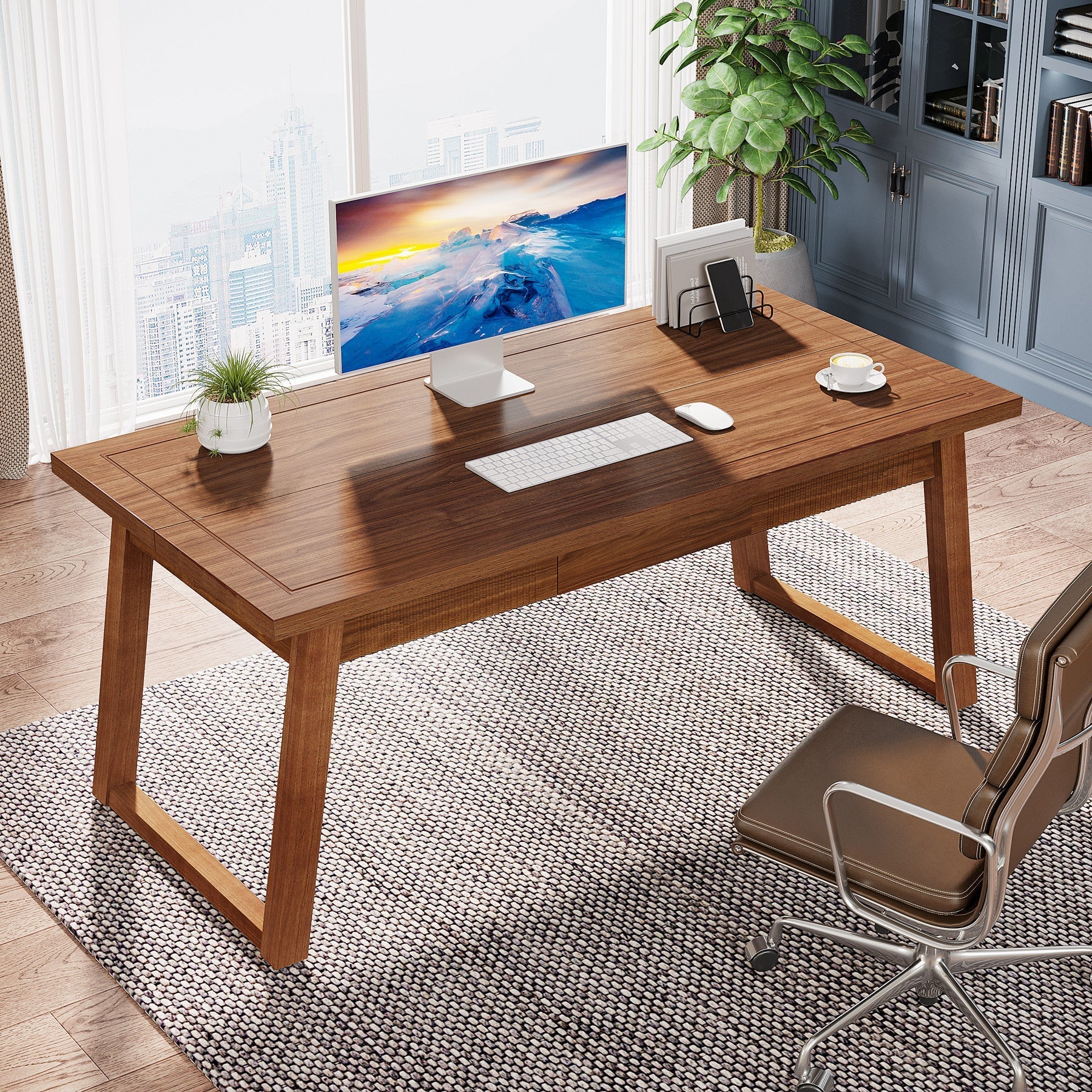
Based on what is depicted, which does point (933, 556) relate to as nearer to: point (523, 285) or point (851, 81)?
point (523, 285)

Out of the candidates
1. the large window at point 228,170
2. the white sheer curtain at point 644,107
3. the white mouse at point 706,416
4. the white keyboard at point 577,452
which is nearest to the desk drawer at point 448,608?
the white keyboard at point 577,452

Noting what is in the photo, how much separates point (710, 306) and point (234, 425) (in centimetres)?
125

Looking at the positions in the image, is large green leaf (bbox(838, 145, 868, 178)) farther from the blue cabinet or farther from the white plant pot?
the white plant pot

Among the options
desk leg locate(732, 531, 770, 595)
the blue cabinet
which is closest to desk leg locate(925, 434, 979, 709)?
desk leg locate(732, 531, 770, 595)

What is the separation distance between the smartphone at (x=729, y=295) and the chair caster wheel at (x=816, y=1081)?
177cm

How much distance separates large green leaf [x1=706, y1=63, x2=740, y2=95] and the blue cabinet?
60cm

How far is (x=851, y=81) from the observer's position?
5.14 metres

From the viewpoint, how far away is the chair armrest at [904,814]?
2273 millimetres

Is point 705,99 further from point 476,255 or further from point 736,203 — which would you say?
point 476,255

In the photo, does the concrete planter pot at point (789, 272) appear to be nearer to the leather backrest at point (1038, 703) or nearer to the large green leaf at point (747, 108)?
the large green leaf at point (747, 108)

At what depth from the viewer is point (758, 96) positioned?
16.7 ft

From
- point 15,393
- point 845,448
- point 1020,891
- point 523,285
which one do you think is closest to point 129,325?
point 15,393

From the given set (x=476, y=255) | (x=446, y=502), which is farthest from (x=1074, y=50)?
(x=446, y=502)

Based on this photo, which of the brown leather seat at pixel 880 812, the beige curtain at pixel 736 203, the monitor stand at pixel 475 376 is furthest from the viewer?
the beige curtain at pixel 736 203
